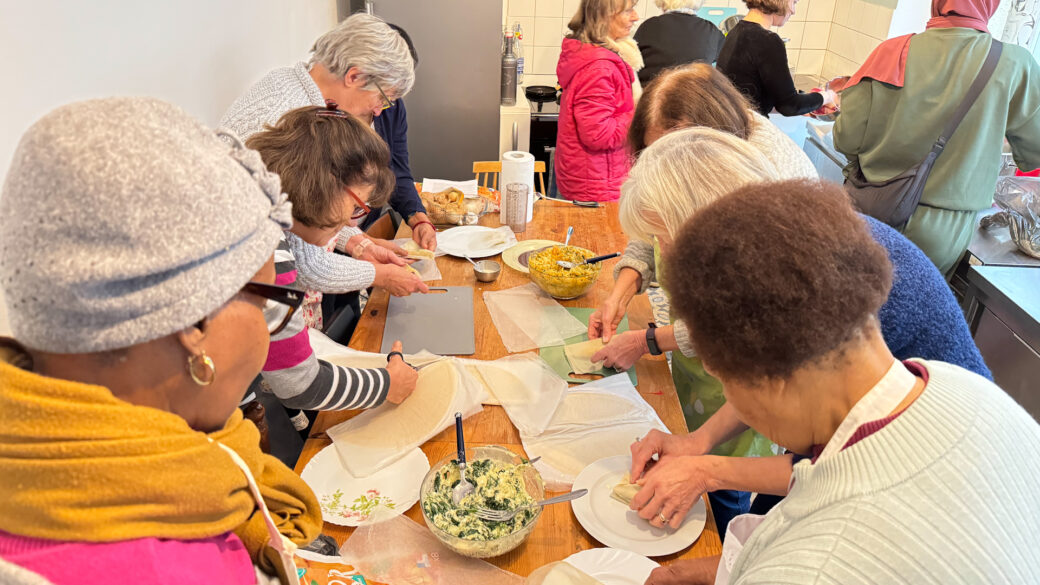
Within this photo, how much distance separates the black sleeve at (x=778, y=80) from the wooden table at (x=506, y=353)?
1.34 meters

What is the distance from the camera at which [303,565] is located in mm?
1106

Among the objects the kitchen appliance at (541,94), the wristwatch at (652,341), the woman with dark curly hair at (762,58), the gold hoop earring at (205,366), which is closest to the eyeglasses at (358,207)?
the wristwatch at (652,341)

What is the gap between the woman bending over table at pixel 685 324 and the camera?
3.92 ft

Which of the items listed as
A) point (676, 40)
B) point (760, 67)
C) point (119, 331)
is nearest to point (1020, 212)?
point (760, 67)

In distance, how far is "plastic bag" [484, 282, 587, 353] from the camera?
75.1 inches

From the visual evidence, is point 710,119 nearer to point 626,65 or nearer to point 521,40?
point 626,65

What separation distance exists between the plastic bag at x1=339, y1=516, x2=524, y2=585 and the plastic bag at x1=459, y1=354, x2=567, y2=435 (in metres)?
0.38

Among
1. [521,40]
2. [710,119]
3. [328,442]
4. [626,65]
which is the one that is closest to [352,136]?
[328,442]

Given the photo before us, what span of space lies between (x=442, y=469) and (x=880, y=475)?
82 centimetres

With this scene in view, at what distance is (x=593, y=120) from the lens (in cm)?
321

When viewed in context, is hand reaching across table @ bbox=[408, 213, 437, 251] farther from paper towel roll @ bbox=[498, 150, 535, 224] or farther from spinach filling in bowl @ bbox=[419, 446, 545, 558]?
spinach filling in bowl @ bbox=[419, 446, 545, 558]

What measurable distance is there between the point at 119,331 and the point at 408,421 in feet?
3.13

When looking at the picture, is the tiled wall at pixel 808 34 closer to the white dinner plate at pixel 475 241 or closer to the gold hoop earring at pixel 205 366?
the white dinner plate at pixel 475 241

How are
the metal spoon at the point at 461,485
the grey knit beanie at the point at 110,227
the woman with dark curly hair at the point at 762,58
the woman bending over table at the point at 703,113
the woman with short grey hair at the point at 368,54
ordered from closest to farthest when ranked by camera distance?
the grey knit beanie at the point at 110,227 → the metal spoon at the point at 461,485 → the woman bending over table at the point at 703,113 → the woman with short grey hair at the point at 368,54 → the woman with dark curly hair at the point at 762,58
